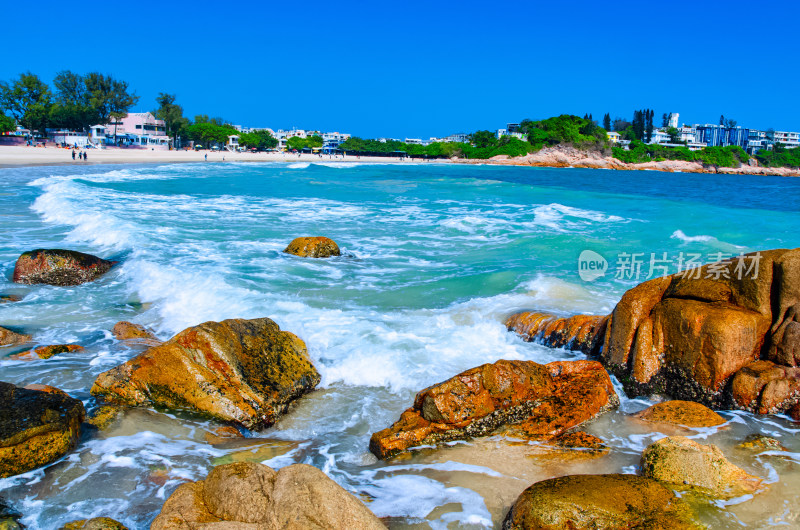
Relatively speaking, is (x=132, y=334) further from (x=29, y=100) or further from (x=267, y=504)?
(x=29, y=100)

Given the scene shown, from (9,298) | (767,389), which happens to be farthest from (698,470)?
(9,298)

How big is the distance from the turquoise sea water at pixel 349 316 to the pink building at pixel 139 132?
68.5 meters

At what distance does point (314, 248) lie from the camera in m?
12.8

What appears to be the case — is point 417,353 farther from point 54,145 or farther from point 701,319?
point 54,145

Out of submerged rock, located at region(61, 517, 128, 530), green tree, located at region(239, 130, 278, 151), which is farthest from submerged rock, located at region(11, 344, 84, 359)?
green tree, located at region(239, 130, 278, 151)

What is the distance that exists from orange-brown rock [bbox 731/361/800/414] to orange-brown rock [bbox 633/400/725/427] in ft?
1.32

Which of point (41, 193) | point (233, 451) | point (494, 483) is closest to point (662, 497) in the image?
point (494, 483)

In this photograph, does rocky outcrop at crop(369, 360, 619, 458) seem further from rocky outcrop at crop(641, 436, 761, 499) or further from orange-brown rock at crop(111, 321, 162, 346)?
orange-brown rock at crop(111, 321, 162, 346)

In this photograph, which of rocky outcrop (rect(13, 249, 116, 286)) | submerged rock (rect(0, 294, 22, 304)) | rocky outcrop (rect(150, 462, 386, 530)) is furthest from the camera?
rocky outcrop (rect(13, 249, 116, 286))

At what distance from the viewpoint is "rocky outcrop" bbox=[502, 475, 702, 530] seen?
9.87 feet

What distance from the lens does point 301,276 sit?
10.9 meters

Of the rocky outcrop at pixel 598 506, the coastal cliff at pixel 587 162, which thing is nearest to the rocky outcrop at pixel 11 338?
the rocky outcrop at pixel 598 506

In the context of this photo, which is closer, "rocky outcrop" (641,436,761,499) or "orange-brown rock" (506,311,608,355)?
"rocky outcrop" (641,436,761,499)

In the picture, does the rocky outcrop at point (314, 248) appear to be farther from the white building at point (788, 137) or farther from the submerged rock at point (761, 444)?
the white building at point (788, 137)
